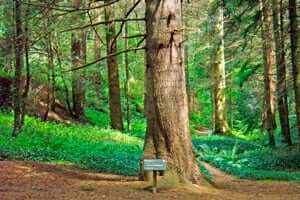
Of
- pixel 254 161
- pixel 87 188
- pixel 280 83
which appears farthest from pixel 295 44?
pixel 87 188

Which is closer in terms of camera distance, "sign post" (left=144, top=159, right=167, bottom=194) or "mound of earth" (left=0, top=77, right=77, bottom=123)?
"sign post" (left=144, top=159, right=167, bottom=194)

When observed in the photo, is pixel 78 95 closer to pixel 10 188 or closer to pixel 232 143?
pixel 232 143

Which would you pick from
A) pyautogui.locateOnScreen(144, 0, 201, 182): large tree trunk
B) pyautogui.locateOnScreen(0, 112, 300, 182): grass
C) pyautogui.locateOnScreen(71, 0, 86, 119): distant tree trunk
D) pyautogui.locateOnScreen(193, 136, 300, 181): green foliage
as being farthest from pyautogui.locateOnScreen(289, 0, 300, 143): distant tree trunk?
pyautogui.locateOnScreen(71, 0, 86, 119): distant tree trunk

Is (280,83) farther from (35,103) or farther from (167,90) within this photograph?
(35,103)

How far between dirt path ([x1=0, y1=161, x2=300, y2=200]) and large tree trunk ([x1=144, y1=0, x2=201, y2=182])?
60 cm

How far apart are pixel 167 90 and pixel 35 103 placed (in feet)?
48.2

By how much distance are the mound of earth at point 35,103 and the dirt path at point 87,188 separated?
10741 mm

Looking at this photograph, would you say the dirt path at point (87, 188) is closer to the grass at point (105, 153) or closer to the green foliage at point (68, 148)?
the green foliage at point (68, 148)

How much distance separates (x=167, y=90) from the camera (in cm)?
960

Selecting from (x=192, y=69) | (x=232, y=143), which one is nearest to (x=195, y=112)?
(x=192, y=69)

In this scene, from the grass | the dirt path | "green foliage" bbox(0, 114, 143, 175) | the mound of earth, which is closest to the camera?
the dirt path

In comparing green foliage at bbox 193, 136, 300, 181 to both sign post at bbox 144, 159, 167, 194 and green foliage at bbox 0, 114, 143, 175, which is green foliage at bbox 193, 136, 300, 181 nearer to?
green foliage at bbox 0, 114, 143, 175

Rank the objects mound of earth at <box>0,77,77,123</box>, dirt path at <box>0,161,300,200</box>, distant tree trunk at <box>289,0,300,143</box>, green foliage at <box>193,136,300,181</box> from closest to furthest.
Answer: dirt path at <box>0,161,300,200</box>
distant tree trunk at <box>289,0,300,143</box>
green foliage at <box>193,136,300,181</box>
mound of earth at <box>0,77,77,123</box>

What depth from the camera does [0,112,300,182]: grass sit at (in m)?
12.8
